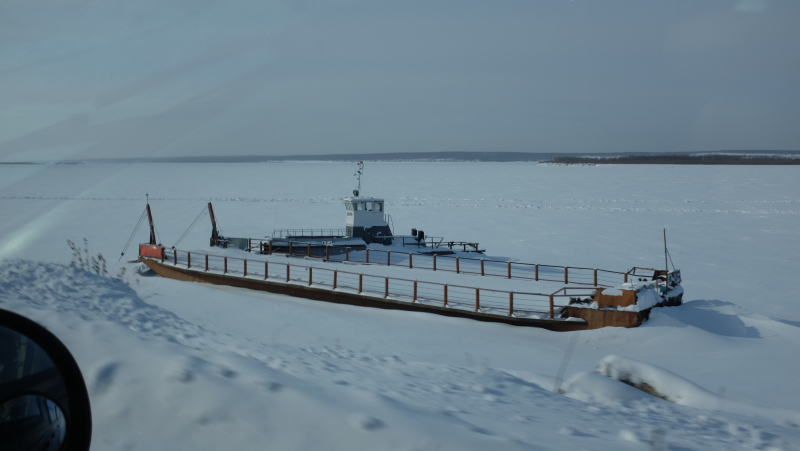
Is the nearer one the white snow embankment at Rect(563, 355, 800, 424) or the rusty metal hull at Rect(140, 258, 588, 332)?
the white snow embankment at Rect(563, 355, 800, 424)

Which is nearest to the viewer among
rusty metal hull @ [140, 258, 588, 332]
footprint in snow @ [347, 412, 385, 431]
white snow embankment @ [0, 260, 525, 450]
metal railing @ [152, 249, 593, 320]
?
white snow embankment @ [0, 260, 525, 450]

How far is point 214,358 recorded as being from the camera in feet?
19.6

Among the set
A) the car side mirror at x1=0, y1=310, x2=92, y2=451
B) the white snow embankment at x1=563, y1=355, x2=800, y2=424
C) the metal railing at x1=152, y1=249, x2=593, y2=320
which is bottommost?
the metal railing at x1=152, y1=249, x2=593, y2=320

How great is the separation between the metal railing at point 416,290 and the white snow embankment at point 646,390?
836 centimetres

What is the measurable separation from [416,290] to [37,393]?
54.0 ft

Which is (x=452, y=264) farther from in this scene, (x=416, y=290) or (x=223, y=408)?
(x=223, y=408)

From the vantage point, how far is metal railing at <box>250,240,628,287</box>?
24478 millimetres

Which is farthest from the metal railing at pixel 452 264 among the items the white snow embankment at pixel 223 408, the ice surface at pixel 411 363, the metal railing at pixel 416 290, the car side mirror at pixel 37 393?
the car side mirror at pixel 37 393

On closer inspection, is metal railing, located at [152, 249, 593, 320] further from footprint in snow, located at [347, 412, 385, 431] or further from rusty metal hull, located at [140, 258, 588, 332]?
footprint in snow, located at [347, 412, 385, 431]

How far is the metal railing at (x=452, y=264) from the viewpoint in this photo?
80.3 feet

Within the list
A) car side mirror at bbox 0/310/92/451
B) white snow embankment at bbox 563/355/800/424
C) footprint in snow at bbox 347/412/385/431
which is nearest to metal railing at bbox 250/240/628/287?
white snow embankment at bbox 563/355/800/424

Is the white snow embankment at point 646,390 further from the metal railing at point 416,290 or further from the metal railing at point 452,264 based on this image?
the metal railing at point 452,264

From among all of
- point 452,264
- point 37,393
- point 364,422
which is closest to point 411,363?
point 364,422

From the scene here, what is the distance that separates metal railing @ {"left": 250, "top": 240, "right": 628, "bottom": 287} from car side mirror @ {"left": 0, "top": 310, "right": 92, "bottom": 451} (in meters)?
21.2
